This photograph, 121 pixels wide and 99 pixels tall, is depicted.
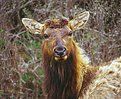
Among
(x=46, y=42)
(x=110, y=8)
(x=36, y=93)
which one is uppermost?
(x=46, y=42)

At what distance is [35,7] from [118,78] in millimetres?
4549

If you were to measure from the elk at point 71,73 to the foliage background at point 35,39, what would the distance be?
7.66 ft

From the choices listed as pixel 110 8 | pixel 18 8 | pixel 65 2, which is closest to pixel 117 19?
pixel 110 8

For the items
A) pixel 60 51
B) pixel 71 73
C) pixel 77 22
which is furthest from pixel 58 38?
pixel 77 22

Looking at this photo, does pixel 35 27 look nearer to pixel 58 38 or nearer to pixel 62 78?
pixel 58 38

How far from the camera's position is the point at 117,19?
Answer: 1184 centimetres

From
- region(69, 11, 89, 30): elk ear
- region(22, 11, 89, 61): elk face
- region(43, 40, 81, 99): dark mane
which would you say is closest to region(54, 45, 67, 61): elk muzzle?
region(22, 11, 89, 61): elk face

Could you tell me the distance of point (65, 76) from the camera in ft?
26.1

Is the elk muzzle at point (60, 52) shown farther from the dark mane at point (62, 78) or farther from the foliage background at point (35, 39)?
the foliage background at point (35, 39)

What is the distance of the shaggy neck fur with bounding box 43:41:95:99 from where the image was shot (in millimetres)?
7883

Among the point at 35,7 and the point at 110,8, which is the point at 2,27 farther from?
the point at 110,8

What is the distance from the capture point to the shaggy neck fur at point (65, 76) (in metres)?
7.88

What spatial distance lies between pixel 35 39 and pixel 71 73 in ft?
11.2

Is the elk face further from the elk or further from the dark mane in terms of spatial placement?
the dark mane
